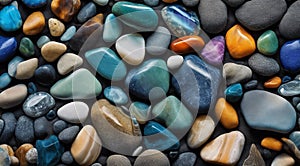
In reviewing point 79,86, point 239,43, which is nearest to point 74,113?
point 79,86

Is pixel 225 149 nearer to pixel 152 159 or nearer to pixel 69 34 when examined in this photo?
pixel 152 159

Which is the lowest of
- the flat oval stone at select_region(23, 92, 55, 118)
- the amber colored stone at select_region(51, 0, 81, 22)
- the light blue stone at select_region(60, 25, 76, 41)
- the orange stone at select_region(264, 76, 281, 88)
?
the flat oval stone at select_region(23, 92, 55, 118)

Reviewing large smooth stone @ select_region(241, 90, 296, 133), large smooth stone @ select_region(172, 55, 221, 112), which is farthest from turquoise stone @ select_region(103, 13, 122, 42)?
large smooth stone @ select_region(241, 90, 296, 133)

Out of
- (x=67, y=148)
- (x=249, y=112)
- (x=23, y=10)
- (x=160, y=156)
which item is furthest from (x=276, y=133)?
(x=23, y=10)

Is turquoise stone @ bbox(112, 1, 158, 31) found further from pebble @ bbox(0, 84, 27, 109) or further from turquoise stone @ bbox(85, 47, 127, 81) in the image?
pebble @ bbox(0, 84, 27, 109)

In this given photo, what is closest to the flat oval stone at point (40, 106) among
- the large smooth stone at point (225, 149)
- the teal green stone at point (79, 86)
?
the teal green stone at point (79, 86)

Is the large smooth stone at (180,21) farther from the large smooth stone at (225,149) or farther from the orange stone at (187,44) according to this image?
the large smooth stone at (225,149)
